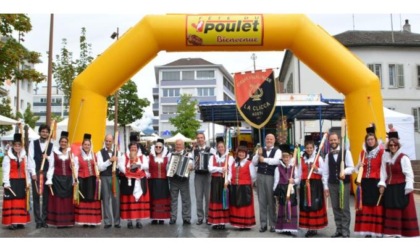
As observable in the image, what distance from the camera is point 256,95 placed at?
32.5 ft

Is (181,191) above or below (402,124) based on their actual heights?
below

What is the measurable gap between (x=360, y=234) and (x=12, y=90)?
149 feet

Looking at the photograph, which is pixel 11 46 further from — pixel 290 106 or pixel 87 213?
pixel 290 106

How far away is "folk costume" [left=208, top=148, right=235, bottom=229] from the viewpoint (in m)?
8.38

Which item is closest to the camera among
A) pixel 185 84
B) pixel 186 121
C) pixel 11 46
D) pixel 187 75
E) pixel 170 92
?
pixel 11 46

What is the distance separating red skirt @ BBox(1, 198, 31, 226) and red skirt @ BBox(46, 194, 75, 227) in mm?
451

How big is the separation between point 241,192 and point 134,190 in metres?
1.95

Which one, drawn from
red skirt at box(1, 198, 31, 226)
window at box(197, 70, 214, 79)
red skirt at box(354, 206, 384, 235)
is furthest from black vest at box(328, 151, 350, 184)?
window at box(197, 70, 214, 79)

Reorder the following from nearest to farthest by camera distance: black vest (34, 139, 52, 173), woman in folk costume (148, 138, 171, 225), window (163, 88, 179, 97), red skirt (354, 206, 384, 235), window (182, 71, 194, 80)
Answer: red skirt (354, 206, 384, 235) → black vest (34, 139, 52, 173) → woman in folk costume (148, 138, 171, 225) → window (163, 88, 179, 97) → window (182, 71, 194, 80)

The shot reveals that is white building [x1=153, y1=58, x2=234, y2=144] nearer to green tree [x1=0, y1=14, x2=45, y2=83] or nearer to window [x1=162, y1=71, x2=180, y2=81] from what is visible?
window [x1=162, y1=71, x2=180, y2=81]

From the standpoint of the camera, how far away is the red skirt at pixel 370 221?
725 centimetres

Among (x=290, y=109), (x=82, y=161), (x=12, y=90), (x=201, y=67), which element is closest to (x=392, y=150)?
(x=82, y=161)

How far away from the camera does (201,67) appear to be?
77.0 metres

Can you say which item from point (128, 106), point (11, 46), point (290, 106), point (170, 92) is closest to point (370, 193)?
point (290, 106)
